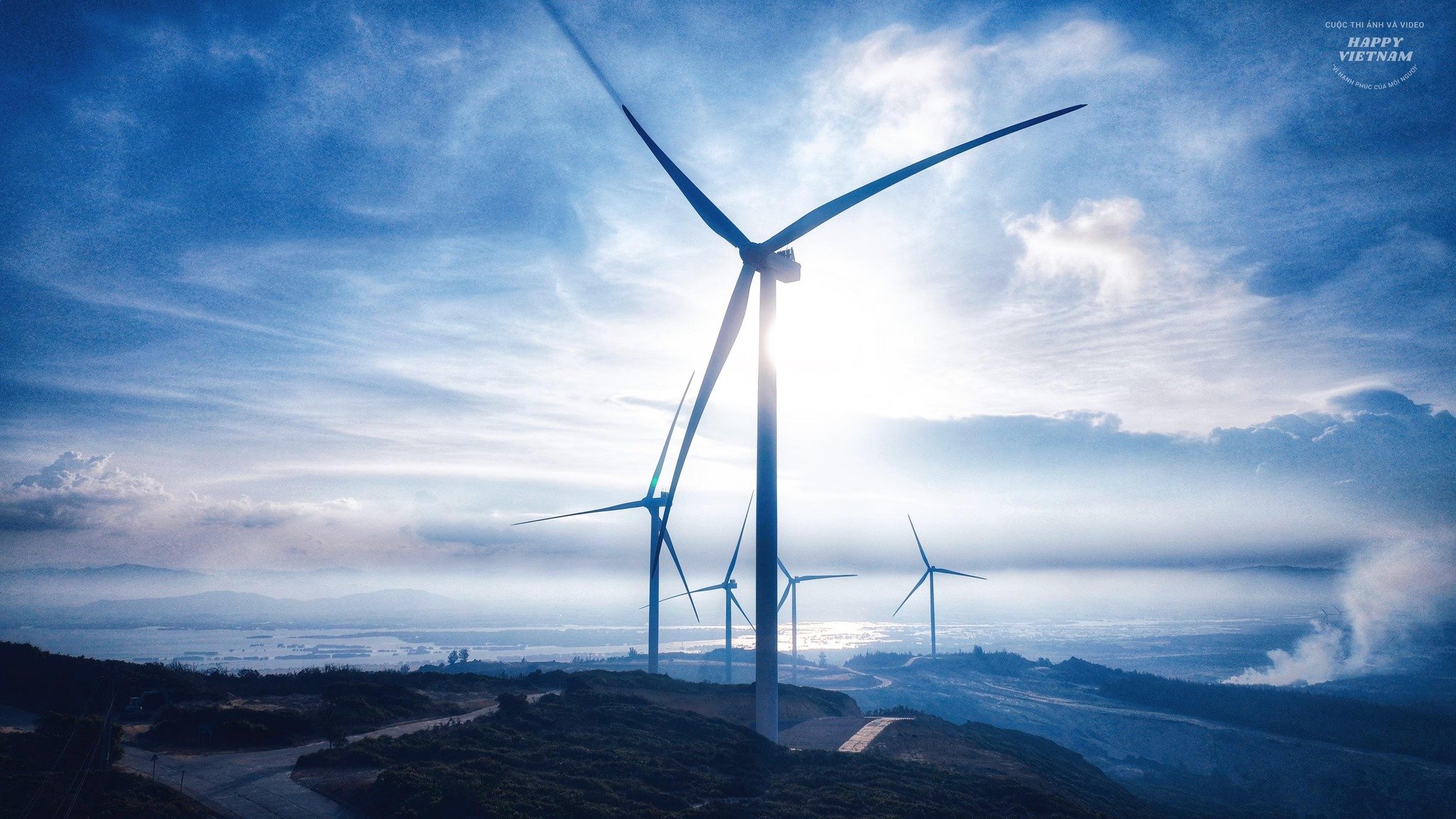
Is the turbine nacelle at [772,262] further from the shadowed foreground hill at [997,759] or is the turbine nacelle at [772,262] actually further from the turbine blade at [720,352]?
the shadowed foreground hill at [997,759]

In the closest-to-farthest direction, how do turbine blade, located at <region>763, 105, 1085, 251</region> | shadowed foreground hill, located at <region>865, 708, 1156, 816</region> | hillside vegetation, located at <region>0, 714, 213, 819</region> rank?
hillside vegetation, located at <region>0, 714, 213, 819</region> → turbine blade, located at <region>763, 105, 1085, 251</region> → shadowed foreground hill, located at <region>865, 708, 1156, 816</region>

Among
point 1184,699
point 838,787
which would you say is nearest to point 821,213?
point 838,787

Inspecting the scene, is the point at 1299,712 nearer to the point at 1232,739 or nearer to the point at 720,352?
the point at 1232,739

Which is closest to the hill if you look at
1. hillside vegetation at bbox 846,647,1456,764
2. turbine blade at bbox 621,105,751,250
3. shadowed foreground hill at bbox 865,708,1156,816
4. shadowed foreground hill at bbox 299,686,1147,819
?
hillside vegetation at bbox 846,647,1456,764

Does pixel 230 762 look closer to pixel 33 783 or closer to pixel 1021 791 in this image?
pixel 33 783

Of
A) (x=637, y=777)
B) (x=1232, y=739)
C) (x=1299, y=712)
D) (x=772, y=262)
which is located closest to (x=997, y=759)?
(x=637, y=777)

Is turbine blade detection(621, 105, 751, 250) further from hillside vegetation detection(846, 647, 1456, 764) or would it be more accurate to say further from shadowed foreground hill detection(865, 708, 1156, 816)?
hillside vegetation detection(846, 647, 1456, 764)
